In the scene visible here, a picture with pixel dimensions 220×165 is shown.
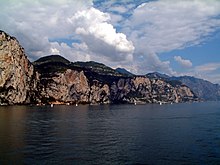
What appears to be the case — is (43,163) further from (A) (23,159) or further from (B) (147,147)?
(B) (147,147)

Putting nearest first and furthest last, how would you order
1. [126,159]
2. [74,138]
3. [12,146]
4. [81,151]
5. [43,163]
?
[43,163] → [126,159] → [81,151] → [12,146] → [74,138]

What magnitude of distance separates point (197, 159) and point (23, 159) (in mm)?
37548

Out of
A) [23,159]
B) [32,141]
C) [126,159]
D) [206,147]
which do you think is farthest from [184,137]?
[23,159]

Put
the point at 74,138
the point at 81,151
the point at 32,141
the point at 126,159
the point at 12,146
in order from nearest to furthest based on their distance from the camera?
the point at 126,159 → the point at 81,151 → the point at 12,146 → the point at 32,141 → the point at 74,138

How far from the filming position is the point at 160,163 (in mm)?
58969

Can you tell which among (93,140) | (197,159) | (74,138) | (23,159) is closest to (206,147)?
(197,159)

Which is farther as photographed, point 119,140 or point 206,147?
point 119,140

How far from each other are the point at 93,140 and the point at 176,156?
29.6m

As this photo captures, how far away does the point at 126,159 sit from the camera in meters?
62.5

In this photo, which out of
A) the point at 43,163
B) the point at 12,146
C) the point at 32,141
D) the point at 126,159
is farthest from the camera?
the point at 32,141

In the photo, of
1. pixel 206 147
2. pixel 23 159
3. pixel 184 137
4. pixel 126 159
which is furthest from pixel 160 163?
pixel 184 137

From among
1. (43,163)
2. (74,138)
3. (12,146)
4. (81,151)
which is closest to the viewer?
(43,163)

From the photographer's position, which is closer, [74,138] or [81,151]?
[81,151]

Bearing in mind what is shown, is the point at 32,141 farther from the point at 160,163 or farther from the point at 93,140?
the point at 160,163
